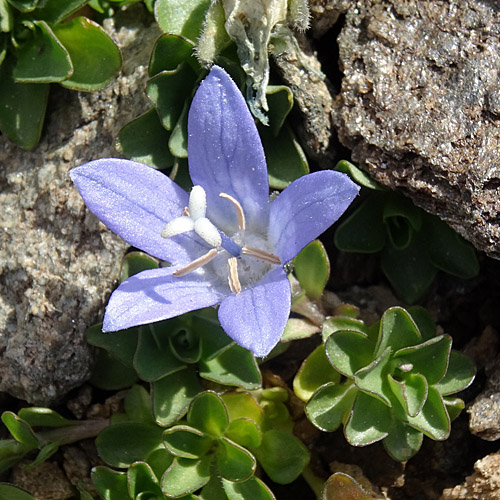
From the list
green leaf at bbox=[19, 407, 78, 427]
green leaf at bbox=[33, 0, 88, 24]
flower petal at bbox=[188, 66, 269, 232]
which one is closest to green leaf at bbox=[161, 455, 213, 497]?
green leaf at bbox=[19, 407, 78, 427]

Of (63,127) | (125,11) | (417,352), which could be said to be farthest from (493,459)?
(125,11)

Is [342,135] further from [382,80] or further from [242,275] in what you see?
[242,275]

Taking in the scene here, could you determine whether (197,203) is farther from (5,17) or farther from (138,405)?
(5,17)

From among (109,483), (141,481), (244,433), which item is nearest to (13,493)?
(109,483)

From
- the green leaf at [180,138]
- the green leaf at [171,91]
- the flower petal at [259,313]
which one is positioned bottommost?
the flower petal at [259,313]

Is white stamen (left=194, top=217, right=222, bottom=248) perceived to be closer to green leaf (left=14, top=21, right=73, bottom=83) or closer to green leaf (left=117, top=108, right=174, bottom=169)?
green leaf (left=117, top=108, right=174, bottom=169)

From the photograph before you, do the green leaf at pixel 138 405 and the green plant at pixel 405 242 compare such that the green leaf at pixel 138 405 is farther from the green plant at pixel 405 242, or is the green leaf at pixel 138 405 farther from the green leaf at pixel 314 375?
the green plant at pixel 405 242

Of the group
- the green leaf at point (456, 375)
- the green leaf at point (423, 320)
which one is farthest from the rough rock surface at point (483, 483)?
the green leaf at point (423, 320)
